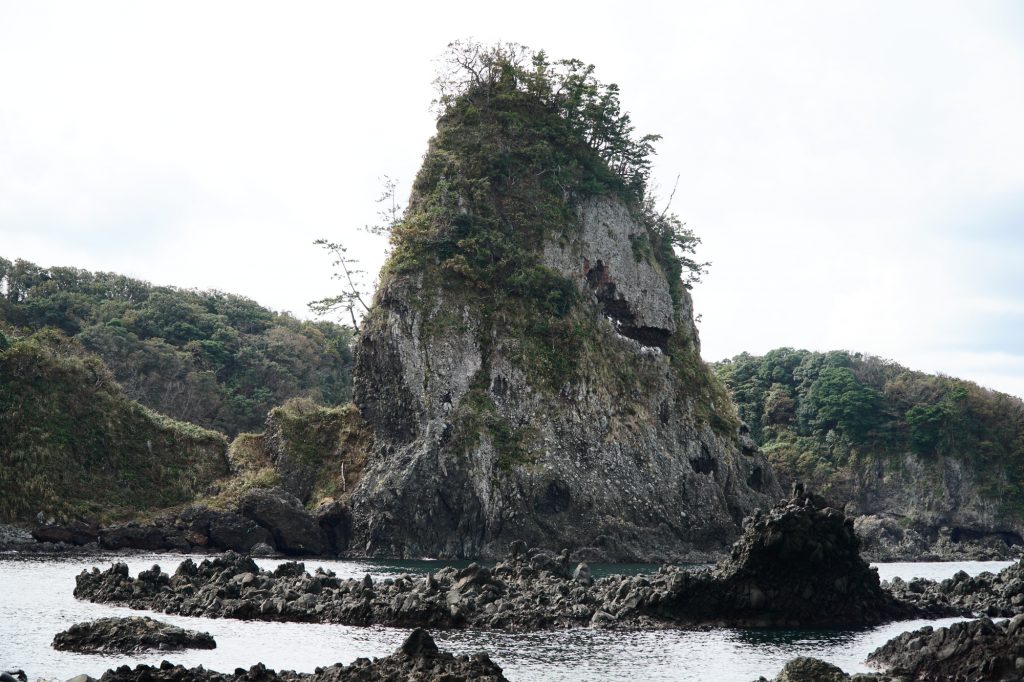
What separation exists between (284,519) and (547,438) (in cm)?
1663

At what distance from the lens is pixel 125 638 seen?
83.8ft

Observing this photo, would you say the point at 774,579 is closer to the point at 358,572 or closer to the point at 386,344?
the point at 358,572

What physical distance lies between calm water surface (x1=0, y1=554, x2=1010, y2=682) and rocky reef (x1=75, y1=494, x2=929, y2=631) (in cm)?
93

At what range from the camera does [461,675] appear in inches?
751

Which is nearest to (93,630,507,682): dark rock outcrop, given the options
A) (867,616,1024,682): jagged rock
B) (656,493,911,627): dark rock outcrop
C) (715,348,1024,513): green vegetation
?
(867,616,1024,682): jagged rock

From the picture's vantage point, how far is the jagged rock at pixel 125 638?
82.6 ft

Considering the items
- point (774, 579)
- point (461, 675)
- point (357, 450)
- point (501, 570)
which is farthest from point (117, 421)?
point (461, 675)

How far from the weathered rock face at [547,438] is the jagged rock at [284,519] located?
104 inches

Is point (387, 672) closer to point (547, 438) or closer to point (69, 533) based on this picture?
point (69, 533)

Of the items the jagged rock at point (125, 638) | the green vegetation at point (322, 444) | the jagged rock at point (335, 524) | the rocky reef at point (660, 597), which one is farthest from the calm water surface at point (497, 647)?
the green vegetation at point (322, 444)

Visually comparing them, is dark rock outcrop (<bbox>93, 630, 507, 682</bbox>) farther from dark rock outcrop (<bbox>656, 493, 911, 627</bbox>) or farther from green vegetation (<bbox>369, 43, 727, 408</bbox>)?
green vegetation (<bbox>369, 43, 727, 408</bbox>)

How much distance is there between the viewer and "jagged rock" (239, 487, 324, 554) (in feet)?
195

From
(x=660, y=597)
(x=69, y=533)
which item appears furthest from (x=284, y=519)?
(x=660, y=597)

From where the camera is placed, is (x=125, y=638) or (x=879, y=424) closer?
(x=125, y=638)
